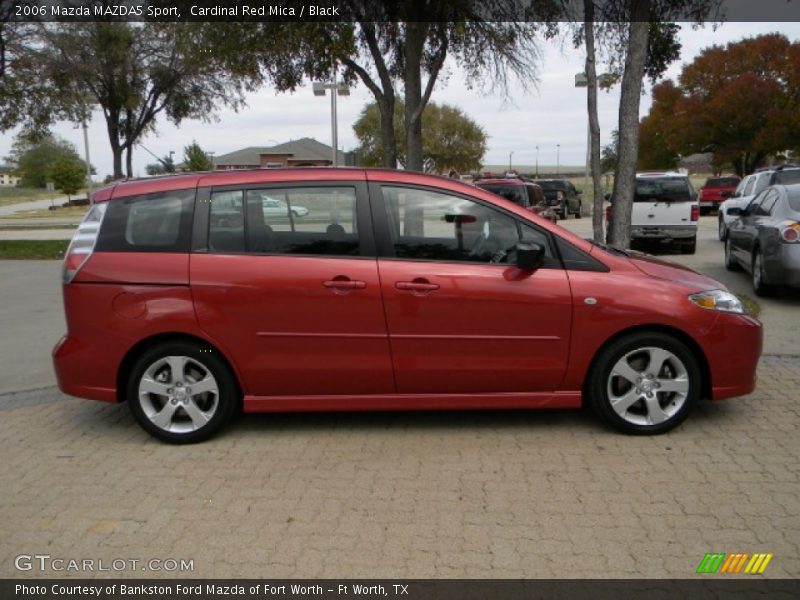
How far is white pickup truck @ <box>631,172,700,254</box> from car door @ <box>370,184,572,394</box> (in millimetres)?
11240

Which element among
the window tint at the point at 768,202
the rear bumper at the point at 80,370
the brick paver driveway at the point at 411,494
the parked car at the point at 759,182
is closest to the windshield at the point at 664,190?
the parked car at the point at 759,182

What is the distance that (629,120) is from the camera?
8.62 meters

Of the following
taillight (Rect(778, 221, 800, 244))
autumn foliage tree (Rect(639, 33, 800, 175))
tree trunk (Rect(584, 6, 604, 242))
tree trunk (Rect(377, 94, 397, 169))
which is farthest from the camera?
autumn foliage tree (Rect(639, 33, 800, 175))

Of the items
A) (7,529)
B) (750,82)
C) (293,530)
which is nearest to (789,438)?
(293,530)

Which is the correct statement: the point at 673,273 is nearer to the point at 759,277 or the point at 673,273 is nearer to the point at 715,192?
Answer: the point at 759,277

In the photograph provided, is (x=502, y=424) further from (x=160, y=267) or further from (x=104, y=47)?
(x=104, y=47)

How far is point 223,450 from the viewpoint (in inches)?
188

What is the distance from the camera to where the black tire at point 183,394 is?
4762 millimetres

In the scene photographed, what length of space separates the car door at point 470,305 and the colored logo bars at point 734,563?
5.34ft

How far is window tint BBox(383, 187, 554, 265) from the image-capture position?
482 cm

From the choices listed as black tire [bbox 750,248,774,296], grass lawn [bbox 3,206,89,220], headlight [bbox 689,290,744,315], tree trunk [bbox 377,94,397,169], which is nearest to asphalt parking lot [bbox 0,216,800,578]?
headlight [bbox 689,290,744,315]

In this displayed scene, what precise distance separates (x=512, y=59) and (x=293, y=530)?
33.2 ft

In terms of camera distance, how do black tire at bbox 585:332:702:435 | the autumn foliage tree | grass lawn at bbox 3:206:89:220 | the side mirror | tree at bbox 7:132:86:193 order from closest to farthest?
the side mirror, black tire at bbox 585:332:702:435, grass lawn at bbox 3:206:89:220, the autumn foliage tree, tree at bbox 7:132:86:193

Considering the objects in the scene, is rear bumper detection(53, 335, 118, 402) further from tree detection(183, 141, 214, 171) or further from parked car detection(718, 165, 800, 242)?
tree detection(183, 141, 214, 171)
